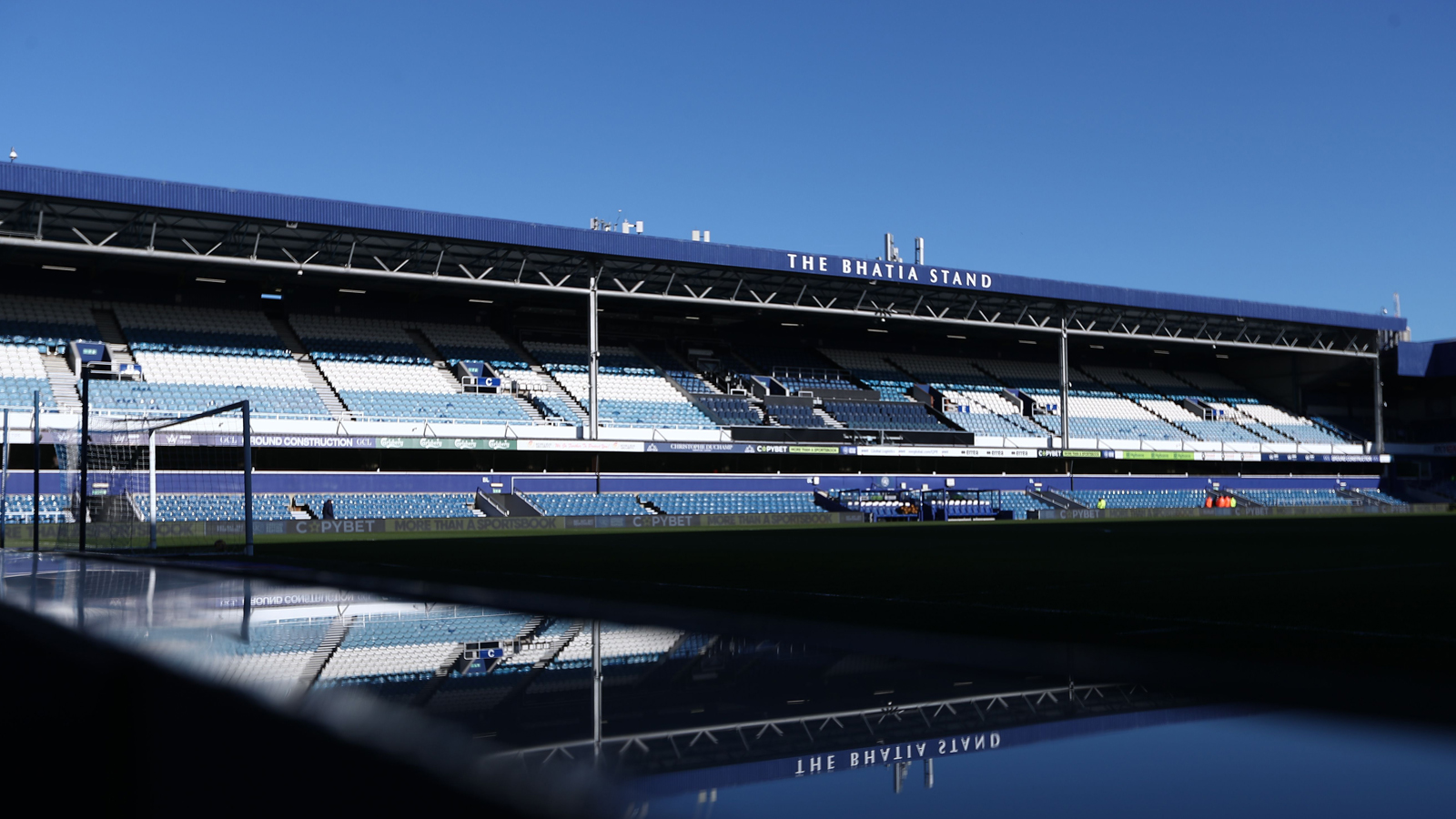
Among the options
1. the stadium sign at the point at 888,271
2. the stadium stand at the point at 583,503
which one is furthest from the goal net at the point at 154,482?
the stadium sign at the point at 888,271

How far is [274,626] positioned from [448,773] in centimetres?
616

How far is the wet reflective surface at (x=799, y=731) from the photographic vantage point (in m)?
3.78

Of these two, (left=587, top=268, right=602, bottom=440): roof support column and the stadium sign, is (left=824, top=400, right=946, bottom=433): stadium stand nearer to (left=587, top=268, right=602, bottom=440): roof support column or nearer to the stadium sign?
the stadium sign

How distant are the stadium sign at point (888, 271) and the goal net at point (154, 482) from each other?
78.4 ft

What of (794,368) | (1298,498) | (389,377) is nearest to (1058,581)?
(389,377)

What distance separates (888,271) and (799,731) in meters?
48.7

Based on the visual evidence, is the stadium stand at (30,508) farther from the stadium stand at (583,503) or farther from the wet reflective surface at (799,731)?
the wet reflective surface at (799,731)

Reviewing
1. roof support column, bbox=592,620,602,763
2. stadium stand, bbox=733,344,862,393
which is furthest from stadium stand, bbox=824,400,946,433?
roof support column, bbox=592,620,602,763

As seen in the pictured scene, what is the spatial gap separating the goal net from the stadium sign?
78.4ft

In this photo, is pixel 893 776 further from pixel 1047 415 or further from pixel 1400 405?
pixel 1400 405

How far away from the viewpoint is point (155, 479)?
29953 mm

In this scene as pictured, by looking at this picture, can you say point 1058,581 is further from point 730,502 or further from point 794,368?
point 794,368

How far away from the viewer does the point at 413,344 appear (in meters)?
50.9

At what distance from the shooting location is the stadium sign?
50.2 meters
